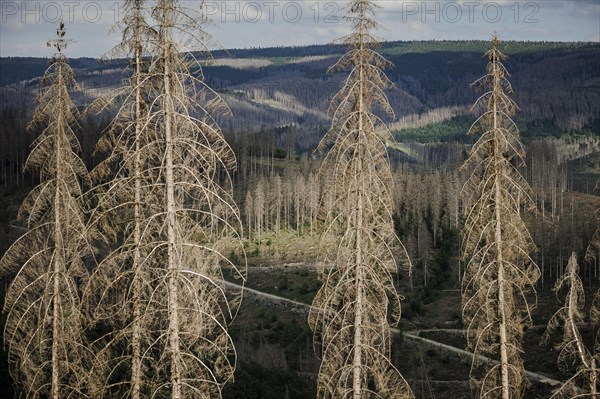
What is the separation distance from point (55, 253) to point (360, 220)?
779cm

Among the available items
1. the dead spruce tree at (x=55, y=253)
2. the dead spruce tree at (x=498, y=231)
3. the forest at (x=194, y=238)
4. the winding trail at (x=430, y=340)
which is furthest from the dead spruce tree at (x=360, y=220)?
the winding trail at (x=430, y=340)

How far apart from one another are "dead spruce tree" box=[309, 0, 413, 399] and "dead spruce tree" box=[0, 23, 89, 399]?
21.4 feet

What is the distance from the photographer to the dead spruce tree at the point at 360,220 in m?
14.5

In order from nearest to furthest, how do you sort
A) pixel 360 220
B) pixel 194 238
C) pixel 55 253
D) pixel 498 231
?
pixel 194 238 < pixel 360 220 < pixel 55 253 < pixel 498 231

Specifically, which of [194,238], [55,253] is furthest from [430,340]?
[194,238]

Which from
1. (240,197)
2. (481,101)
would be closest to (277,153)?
(240,197)

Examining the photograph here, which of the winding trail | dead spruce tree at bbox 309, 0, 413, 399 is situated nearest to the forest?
dead spruce tree at bbox 309, 0, 413, 399

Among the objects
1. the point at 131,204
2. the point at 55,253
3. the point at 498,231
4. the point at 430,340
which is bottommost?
the point at 430,340

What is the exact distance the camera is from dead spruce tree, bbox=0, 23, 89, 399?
15641mm

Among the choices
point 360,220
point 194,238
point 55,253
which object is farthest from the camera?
point 55,253

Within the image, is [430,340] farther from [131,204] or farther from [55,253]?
[131,204]

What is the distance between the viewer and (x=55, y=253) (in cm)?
1560

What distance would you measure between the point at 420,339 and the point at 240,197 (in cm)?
5771

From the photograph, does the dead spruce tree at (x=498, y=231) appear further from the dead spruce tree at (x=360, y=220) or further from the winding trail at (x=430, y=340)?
the winding trail at (x=430, y=340)
